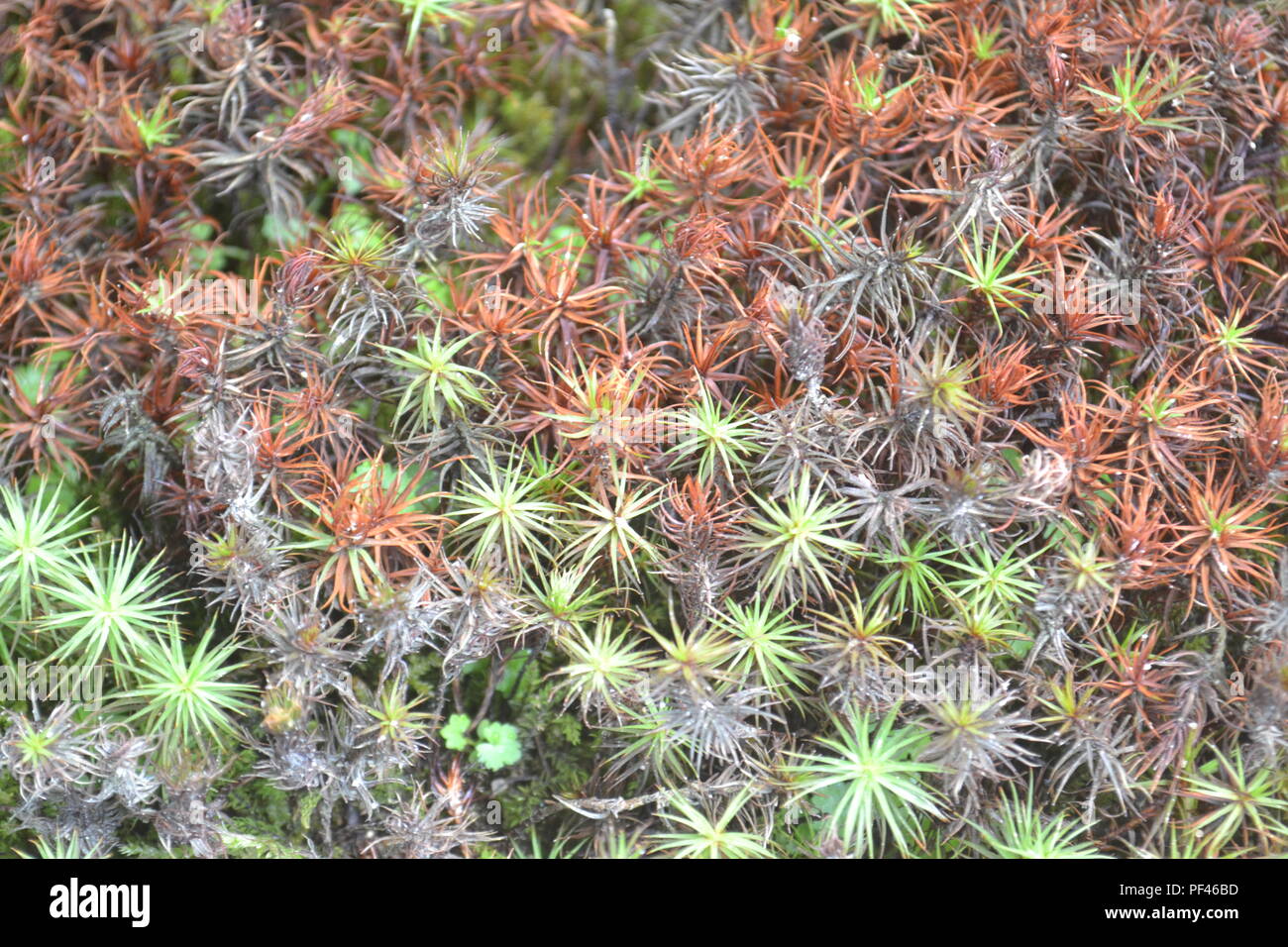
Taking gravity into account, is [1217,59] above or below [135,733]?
above

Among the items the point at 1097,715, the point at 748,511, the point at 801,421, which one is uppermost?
the point at 801,421

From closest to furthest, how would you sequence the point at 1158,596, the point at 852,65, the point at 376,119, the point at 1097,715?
1. the point at 1097,715
2. the point at 1158,596
3. the point at 852,65
4. the point at 376,119

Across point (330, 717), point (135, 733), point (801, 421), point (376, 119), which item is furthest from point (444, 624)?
point (376, 119)

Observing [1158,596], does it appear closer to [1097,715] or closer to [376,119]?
[1097,715]
